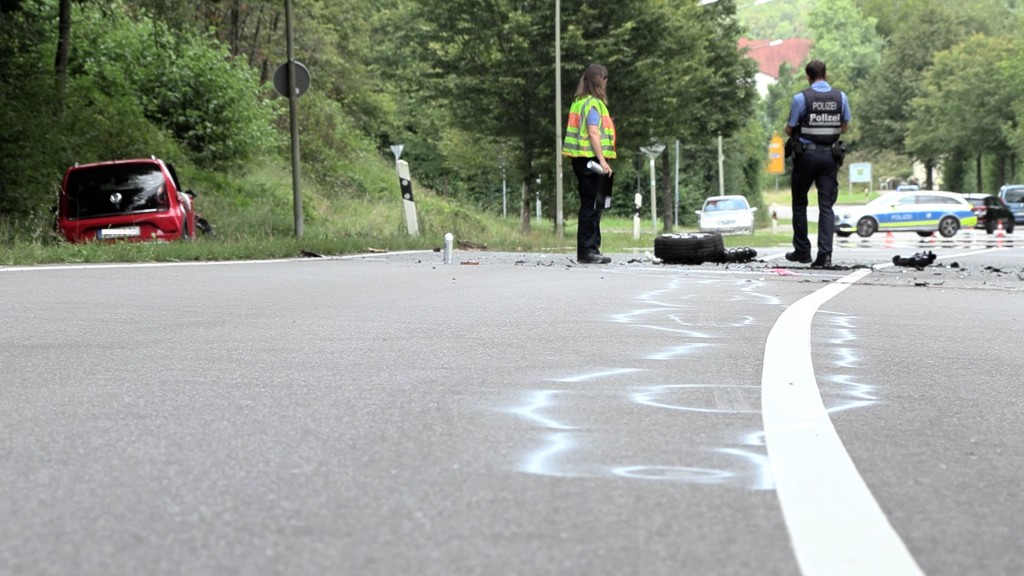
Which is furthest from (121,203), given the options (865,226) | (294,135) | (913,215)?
(913,215)

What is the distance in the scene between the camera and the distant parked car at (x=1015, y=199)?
58625 mm

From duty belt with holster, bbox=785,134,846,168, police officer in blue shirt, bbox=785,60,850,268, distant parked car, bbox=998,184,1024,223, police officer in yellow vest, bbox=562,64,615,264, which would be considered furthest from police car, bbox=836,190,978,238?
police officer in yellow vest, bbox=562,64,615,264

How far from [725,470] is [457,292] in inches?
282

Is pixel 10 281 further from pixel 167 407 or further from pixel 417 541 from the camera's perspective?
pixel 417 541

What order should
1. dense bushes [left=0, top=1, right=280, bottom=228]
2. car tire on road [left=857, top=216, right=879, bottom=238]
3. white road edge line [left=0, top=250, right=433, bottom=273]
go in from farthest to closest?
car tire on road [left=857, top=216, right=879, bottom=238], dense bushes [left=0, top=1, right=280, bottom=228], white road edge line [left=0, top=250, right=433, bottom=273]

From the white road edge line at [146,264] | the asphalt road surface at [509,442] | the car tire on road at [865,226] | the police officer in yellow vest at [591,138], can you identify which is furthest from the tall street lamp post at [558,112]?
the asphalt road surface at [509,442]

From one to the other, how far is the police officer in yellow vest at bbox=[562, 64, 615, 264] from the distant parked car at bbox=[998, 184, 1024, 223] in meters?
47.6

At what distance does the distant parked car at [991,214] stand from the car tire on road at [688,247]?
3919cm

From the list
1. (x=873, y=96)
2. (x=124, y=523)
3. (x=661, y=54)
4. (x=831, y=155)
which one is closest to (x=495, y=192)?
(x=661, y=54)

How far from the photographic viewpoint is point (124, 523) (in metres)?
3.26

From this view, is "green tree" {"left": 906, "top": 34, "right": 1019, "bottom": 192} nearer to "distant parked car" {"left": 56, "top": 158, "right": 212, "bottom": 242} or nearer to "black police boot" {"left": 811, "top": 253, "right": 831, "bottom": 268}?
"distant parked car" {"left": 56, "top": 158, "right": 212, "bottom": 242}

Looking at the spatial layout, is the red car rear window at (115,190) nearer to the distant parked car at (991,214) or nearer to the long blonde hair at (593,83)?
the long blonde hair at (593,83)

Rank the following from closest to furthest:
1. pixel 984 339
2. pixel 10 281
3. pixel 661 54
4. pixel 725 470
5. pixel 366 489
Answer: pixel 366 489 < pixel 725 470 < pixel 984 339 < pixel 10 281 < pixel 661 54

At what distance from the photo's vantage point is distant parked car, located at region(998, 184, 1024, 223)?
58625 mm
